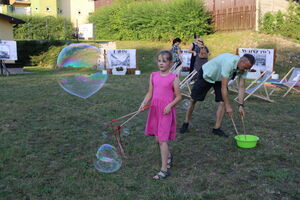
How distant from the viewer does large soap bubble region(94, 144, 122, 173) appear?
4.09 m

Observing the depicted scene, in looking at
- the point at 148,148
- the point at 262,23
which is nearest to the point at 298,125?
the point at 148,148

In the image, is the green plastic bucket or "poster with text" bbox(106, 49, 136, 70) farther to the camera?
"poster with text" bbox(106, 49, 136, 70)

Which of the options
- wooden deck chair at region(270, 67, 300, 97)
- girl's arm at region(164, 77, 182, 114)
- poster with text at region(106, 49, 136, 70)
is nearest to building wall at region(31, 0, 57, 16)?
poster with text at region(106, 49, 136, 70)

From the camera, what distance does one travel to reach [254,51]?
1344cm

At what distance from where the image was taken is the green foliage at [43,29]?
1211 inches

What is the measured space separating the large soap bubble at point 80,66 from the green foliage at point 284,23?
50.7 ft

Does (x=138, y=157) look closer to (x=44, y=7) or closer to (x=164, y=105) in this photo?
(x=164, y=105)

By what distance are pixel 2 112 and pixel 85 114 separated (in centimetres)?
182

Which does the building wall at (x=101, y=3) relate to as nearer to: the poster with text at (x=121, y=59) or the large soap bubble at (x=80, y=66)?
the poster with text at (x=121, y=59)

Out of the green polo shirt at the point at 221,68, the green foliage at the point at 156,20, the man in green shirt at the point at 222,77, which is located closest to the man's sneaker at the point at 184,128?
the man in green shirt at the point at 222,77

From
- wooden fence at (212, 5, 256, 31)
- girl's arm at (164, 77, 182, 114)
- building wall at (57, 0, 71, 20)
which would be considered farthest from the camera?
building wall at (57, 0, 71, 20)

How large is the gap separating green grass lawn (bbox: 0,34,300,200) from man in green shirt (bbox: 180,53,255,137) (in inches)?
23.5

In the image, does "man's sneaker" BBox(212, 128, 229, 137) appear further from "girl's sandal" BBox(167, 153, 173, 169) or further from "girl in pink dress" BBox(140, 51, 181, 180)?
"girl in pink dress" BBox(140, 51, 181, 180)

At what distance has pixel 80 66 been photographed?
5.79m
